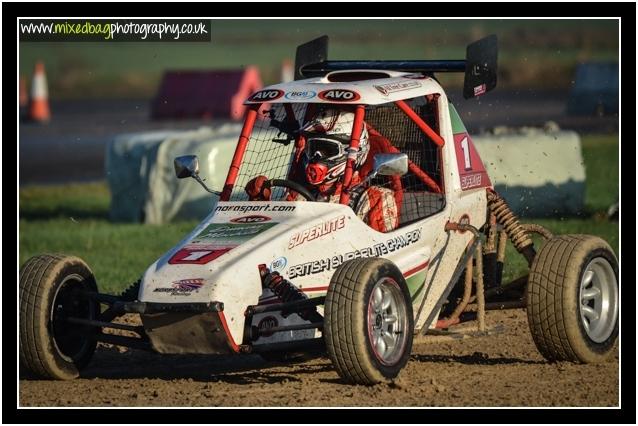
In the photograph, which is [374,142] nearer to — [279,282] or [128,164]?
[279,282]

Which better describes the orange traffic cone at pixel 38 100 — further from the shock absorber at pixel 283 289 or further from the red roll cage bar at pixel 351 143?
the shock absorber at pixel 283 289

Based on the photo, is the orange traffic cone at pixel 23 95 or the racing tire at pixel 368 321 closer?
the racing tire at pixel 368 321

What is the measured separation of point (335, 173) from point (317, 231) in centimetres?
→ 86

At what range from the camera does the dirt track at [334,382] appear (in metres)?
8.64

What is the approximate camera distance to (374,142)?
34.2 feet

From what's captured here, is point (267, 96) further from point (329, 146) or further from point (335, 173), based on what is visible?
point (335, 173)

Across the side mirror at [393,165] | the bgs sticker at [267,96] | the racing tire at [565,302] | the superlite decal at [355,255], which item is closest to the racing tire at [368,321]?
the superlite decal at [355,255]

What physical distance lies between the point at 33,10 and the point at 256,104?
2.71 m

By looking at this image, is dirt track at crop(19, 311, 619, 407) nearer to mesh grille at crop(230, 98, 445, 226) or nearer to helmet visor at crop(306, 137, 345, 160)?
mesh grille at crop(230, 98, 445, 226)

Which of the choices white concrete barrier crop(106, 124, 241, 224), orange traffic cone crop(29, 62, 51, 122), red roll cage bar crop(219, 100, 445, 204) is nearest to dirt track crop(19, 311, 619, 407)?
red roll cage bar crop(219, 100, 445, 204)

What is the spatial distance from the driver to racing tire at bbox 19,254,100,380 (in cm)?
136

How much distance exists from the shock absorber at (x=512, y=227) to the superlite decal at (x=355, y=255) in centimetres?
99

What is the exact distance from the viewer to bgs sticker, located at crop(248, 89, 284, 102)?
32.0 ft

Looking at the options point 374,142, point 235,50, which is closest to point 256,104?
point 374,142
